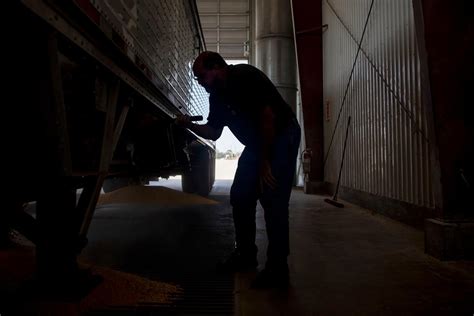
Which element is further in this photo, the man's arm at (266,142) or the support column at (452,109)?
the support column at (452,109)

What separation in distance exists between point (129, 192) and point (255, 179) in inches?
166

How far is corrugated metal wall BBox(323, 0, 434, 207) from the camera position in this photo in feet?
12.9

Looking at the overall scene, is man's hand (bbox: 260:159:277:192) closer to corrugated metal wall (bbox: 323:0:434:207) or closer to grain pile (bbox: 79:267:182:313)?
grain pile (bbox: 79:267:182:313)

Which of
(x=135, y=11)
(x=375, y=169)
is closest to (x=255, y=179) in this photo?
(x=135, y=11)

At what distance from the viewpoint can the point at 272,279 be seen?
2.20 meters

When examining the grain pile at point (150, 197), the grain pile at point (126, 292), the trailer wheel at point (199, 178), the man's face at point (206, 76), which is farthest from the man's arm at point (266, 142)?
the trailer wheel at point (199, 178)

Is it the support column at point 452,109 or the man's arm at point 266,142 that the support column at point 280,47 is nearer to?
the support column at point 452,109

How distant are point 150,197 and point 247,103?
4.27 m

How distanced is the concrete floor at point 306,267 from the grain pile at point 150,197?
4.74ft

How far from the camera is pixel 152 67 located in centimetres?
304

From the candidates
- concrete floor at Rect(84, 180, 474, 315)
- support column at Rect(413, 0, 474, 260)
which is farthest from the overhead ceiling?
support column at Rect(413, 0, 474, 260)

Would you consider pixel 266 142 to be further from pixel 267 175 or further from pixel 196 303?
pixel 196 303

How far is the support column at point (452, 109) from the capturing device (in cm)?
280


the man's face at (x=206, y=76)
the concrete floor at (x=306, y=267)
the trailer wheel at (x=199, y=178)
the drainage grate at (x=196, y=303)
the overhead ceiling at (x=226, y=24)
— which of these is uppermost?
the overhead ceiling at (x=226, y=24)
